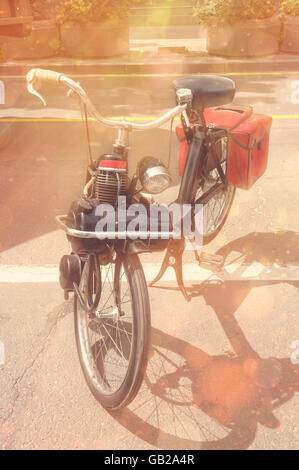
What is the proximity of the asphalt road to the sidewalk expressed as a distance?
695 cm

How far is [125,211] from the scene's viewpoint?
2.16 m

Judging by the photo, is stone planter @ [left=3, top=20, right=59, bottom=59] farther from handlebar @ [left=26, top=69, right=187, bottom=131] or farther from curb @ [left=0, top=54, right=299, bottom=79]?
handlebar @ [left=26, top=69, right=187, bottom=131]

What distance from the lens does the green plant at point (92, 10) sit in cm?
1211

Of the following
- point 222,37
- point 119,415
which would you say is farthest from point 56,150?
point 222,37

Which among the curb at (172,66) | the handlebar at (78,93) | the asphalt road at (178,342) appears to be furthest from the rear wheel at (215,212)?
the curb at (172,66)

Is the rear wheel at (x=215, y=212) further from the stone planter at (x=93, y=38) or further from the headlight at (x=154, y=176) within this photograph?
the stone planter at (x=93, y=38)

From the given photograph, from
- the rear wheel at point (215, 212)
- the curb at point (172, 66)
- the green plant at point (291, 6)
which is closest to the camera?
the rear wheel at point (215, 212)

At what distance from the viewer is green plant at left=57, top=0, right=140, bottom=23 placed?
39.7 ft

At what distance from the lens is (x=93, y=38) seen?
12.4 m

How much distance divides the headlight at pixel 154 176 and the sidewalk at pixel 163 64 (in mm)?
9854

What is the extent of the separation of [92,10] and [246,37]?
396cm
